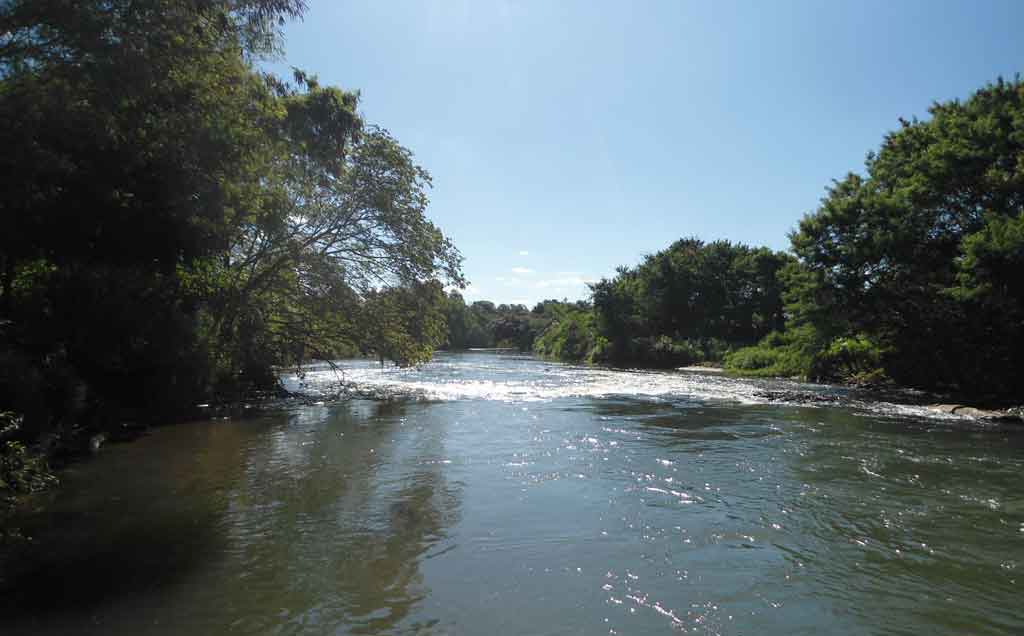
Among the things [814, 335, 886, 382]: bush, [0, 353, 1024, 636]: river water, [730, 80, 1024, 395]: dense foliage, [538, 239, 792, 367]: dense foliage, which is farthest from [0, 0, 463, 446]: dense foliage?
[538, 239, 792, 367]: dense foliage

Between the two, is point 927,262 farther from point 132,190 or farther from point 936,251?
point 132,190

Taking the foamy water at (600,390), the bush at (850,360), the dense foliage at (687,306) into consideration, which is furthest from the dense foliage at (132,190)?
the dense foliage at (687,306)

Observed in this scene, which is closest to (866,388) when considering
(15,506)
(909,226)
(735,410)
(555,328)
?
(909,226)

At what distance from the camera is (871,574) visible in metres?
6.43

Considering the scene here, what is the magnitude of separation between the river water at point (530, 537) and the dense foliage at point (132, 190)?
110 inches

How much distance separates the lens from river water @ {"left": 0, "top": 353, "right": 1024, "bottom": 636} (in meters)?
5.42

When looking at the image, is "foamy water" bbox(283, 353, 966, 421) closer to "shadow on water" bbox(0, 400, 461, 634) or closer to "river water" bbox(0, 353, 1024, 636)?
"river water" bbox(0, 353, 1024, 636)

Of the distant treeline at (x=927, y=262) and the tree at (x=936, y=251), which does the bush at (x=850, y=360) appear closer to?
the distant treeline at (x=927, y=262)

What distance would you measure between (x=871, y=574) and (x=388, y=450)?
9.55 m

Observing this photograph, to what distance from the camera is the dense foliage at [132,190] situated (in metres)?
8.83

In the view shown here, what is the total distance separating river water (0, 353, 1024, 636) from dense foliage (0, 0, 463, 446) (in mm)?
2790

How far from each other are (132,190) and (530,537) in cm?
977

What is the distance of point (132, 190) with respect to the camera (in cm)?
1098

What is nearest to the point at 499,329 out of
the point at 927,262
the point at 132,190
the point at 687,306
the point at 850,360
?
the point at 687,306
